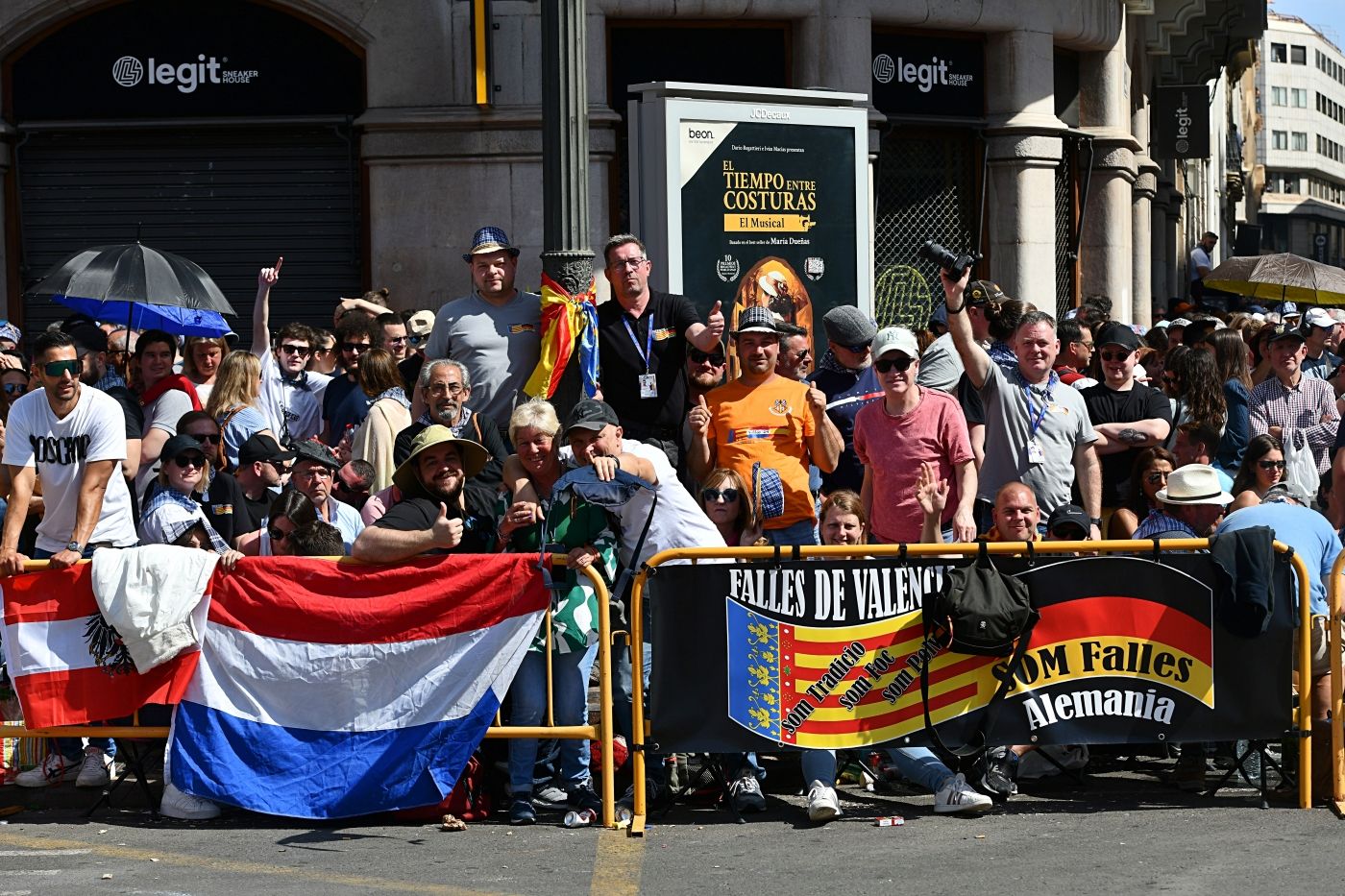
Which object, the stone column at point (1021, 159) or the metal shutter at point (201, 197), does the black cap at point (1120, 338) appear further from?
the stone column at point (1021, 159)

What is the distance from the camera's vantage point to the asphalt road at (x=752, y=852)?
696cm

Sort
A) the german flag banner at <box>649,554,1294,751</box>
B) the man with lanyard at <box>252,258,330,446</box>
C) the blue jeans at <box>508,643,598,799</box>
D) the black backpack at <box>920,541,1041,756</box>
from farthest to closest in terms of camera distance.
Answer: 1. the man with lanyard at <box>252,258,330,446</box>
2. the blue jeans at <box>508,643,598,799</box>
3. the german flag banner at <box>649,554,1294,751</box>
4. the black backpack at <box>920,541,1041,756</box>

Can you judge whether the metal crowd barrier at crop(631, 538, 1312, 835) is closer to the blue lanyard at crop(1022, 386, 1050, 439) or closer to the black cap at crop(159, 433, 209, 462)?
the blue lanyard at crop(1022, 386, 1050, 439)

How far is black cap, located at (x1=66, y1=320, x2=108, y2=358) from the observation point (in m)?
11.8

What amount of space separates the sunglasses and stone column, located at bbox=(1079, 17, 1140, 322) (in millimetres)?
11367

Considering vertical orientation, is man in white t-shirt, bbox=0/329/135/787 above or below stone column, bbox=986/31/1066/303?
below

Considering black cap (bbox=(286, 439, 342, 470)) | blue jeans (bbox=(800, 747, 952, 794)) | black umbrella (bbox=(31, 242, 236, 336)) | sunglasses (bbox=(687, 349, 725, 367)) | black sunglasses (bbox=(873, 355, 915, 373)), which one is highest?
black umbrella (bbox=(31, 242, 236, 336))

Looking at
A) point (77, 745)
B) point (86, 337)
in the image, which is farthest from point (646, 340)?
point (86, 337)

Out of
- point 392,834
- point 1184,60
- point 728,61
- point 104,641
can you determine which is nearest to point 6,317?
point 728,61

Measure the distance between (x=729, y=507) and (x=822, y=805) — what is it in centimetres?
160

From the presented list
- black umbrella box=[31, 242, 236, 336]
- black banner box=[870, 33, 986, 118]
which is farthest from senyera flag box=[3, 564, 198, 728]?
black banner box=[870, 33, 986, 118]

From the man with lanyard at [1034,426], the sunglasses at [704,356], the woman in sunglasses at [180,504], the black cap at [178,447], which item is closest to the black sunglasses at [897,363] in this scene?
the man with lanyard at [1034,426]

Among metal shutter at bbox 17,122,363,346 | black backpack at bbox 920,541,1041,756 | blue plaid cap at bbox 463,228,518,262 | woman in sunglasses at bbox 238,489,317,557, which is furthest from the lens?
metal shutter at bbox 17,122,363,346

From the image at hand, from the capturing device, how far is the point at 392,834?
793cm
